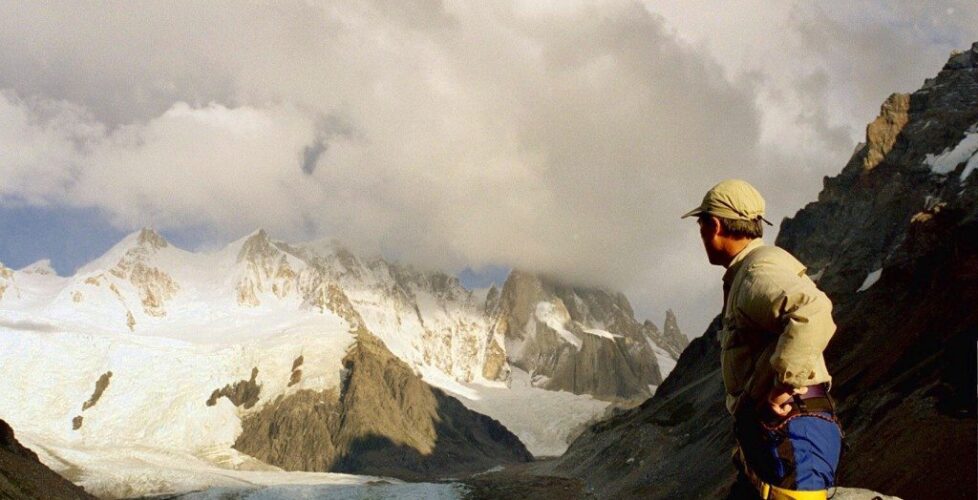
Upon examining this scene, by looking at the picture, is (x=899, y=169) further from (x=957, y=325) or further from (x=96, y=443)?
(x=96, y=443)

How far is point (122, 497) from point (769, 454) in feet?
279

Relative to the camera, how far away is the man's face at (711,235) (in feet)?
16.7

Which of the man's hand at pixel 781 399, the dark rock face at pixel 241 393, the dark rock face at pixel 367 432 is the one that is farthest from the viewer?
the dark rock face at pixel 241 393

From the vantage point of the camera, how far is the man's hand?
4.30 m

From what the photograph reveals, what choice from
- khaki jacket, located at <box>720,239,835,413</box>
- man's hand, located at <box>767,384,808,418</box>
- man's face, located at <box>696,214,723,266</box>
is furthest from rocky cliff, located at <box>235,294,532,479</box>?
man's hand, located at <box>767,384,808,418</box>

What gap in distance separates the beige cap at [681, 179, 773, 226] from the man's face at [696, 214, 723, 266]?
7 centimetres

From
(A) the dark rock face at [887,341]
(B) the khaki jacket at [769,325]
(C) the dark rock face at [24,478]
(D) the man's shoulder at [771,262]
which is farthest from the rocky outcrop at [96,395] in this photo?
(D) the man's shoulder at [771,262]

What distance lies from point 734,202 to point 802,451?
171 centimetres

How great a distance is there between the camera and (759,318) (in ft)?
14.5

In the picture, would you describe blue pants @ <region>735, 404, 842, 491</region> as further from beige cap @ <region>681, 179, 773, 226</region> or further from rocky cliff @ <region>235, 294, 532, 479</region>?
rocky cliff @ <region>235, 294, 532, 479</region>

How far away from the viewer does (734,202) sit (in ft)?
16.4

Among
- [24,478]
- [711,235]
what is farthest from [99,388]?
[711,235]

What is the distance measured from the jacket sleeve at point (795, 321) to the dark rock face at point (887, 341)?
596 inches

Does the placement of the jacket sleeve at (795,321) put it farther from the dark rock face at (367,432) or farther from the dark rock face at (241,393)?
the dark rock face at (241,393)
